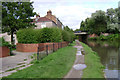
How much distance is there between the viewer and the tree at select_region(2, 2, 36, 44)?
24283mm

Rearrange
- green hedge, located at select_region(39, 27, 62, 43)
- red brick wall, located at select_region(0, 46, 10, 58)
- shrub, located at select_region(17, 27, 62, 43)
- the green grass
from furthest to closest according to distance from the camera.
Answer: green hedge, located at select_region(39, 27, 62, 43), shrub, located at select_region(17, 27, 62, 43), red brick wall, located at select_region(0, 46, 10, 58), the green grass

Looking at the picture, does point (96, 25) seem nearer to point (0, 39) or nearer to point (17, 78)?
point (0, 39)

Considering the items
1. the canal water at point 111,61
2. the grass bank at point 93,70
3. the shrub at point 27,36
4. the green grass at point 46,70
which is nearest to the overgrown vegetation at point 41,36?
the shrub at point 27,36

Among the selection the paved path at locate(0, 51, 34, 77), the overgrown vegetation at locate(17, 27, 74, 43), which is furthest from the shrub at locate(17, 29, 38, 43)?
the paved path at locate(0, 51, 34, 77)

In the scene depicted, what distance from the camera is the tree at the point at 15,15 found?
2428 cm

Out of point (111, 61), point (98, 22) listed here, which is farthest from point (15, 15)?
point (98, 22)

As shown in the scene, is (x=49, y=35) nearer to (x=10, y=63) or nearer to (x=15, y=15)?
(x=15, y=15)

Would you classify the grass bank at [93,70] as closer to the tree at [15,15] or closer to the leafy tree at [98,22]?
the tree at [15,15]

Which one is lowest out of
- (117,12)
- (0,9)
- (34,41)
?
(34,41)

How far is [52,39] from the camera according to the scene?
21.3 metres

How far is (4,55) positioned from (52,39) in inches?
360

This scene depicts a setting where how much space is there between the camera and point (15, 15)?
82.8 ft

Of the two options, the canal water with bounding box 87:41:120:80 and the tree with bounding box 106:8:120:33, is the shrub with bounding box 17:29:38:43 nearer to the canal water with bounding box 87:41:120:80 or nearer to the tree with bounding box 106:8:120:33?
the canal water with bounding box 87:41:120:80

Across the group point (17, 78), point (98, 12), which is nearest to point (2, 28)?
point (17, 78)
